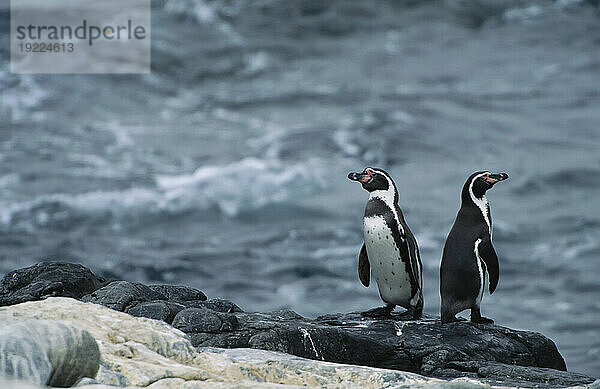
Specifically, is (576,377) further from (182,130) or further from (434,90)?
(434,90)

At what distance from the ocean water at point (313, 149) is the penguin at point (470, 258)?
309 inches

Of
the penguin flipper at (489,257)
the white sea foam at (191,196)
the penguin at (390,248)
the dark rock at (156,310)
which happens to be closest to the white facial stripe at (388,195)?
the penguin at (390,248)

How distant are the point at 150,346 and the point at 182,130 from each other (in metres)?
20.2

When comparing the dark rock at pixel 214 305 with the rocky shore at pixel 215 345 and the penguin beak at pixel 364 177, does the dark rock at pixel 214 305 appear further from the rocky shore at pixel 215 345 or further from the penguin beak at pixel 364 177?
the penguin beak at pixel 364 177

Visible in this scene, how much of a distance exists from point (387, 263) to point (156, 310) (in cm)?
243

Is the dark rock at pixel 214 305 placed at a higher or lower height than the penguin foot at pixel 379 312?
higher

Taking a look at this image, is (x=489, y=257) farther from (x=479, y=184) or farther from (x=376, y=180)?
(x=376, y=180)

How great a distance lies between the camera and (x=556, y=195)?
74.7 feet

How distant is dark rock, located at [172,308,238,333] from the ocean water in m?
10.2

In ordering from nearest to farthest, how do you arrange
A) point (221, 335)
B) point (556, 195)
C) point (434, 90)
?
point (221, 335) → point (556, 195) → point (434, 90)

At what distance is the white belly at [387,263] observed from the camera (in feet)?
25.6

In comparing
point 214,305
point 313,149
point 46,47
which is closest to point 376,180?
point 214,305

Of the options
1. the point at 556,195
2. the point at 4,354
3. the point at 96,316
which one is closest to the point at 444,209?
the point at 556,195

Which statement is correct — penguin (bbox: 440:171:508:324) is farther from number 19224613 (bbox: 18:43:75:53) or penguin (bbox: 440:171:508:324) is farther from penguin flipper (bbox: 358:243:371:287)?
number 19224613 (bbox: 18:43:75:53)
